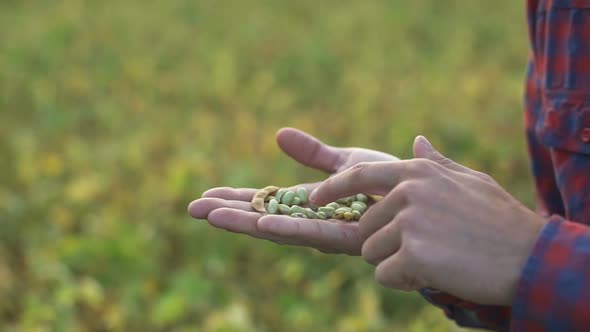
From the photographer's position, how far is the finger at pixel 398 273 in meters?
1.00

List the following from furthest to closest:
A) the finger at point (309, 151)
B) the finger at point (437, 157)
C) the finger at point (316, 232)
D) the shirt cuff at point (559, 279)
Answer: the finger at point (309, 151) < the finger at point (316, 232) < the finger at point (437, 157) < the shirt cuff at point (559, 279)

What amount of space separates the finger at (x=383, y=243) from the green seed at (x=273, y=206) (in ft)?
1.22

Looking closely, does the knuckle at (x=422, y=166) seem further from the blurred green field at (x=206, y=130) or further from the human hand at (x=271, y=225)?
the blurred green field at (x=206, y=130)

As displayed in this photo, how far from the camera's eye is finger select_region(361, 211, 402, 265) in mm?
1019

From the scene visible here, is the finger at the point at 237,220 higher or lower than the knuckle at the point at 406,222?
lower

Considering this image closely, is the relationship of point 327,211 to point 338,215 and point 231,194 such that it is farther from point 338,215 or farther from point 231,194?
point 231,194

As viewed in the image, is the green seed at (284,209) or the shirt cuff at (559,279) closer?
the shirt cuff at (559,279)

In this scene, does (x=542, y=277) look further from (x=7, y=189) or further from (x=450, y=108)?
(x=450, y=108)

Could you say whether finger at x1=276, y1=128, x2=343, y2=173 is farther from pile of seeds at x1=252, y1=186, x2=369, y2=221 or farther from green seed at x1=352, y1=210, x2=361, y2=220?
green seed at x1=352, y1=210, x2=361, y2=220

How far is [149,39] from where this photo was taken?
5.49 m

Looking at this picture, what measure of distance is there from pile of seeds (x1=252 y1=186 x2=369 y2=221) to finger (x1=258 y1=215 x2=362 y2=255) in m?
0.10

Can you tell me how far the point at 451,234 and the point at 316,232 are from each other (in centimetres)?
27

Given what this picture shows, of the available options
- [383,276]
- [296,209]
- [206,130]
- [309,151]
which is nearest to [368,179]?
[383,276]

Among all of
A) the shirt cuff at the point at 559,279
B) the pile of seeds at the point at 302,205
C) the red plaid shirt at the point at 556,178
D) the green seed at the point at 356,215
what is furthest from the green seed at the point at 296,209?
the shirt cuff at the point at 559,279
